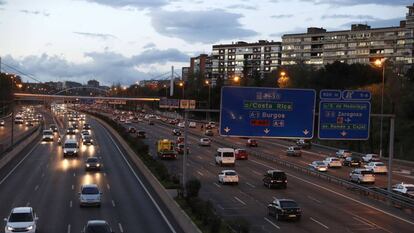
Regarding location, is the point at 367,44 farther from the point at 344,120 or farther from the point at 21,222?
the point at 21,222

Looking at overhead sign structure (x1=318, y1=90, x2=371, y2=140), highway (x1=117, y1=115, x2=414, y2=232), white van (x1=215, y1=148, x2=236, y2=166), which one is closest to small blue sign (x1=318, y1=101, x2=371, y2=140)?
overhead sign structure (x1=318, y1=90, x2=371, y2=140)

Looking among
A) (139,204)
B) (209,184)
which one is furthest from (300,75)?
(139,204)

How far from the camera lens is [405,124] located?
86438 millimetres

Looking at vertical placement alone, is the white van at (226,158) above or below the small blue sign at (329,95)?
below

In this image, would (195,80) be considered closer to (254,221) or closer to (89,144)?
(89,144)

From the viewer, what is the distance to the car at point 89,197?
1464 inches

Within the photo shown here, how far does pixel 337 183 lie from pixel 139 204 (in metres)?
18.6

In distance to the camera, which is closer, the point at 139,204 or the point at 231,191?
the point at 139,204

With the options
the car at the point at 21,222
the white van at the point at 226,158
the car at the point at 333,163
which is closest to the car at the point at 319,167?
the car at the point at 333,163

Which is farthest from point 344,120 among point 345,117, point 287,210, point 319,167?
point 319,167

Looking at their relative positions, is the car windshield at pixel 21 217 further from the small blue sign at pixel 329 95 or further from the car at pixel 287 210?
the small blue sign at pixel 329 95

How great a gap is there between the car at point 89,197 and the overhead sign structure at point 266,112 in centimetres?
1067

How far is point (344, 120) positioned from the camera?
32.7 m

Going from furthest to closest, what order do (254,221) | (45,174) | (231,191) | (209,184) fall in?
(45,174) < (209,184) < (231,191) < (254,221)
